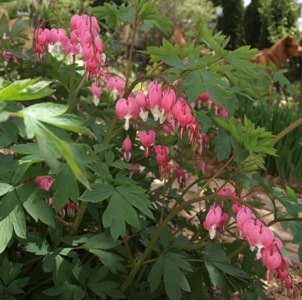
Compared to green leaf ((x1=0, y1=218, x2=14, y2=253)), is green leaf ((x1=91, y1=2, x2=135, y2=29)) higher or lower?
green leaf ((x1=91, y1=2, x2=135, y2=29))

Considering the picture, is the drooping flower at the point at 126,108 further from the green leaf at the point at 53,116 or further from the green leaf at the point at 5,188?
the green leaf at the point at 53,116

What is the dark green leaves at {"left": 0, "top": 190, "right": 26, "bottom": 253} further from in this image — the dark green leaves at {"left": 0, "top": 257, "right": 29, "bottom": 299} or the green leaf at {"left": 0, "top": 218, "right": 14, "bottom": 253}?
the dark green leaves at {"left": 0, "top": 257, "right": 29, "bottom": 299}

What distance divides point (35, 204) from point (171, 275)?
47 cm

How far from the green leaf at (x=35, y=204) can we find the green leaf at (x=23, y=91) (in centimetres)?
52

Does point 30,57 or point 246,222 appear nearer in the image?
point 246,222

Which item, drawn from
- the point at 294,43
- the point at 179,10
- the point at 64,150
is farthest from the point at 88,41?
the point at 179,10

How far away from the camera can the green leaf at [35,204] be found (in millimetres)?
1399

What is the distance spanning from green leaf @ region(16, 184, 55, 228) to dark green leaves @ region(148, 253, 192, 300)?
386 millimetres

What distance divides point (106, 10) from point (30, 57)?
51 cm

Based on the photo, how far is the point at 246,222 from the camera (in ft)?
4.34

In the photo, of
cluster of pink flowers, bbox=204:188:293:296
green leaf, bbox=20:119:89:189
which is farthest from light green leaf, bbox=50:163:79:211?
green leaf, bbox=20:119:89:189

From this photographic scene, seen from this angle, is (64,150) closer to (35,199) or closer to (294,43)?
(35,199)

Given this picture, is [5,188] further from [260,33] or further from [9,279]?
[260,33]

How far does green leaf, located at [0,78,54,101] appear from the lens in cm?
93
